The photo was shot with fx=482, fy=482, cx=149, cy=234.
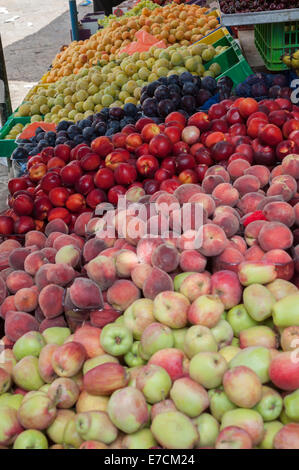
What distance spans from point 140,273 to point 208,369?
1.30 feet

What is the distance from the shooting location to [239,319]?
1.27 m

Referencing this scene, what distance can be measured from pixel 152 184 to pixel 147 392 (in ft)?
3.76

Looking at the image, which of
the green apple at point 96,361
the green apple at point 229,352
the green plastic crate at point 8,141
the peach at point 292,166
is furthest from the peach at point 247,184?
the green plastic crate at point 8,141

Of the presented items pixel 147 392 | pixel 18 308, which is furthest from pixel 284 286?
pixel 18 308

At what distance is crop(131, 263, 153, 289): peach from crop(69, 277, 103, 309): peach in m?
0.11

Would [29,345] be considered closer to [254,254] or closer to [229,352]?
[229,352]

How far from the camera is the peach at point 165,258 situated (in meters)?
1.36

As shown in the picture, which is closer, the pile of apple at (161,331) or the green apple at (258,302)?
the pile of apple at (161,331)

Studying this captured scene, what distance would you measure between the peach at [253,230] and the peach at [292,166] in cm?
36

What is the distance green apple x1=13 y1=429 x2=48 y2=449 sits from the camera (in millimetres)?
1054

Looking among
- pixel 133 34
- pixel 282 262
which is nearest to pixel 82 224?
pixel 282 262

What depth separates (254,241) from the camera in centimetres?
147

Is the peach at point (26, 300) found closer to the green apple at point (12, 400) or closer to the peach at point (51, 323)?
the peach at point (51, 323)

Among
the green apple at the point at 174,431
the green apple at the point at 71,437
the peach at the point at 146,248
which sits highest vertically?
the peach at the point at 146,248
